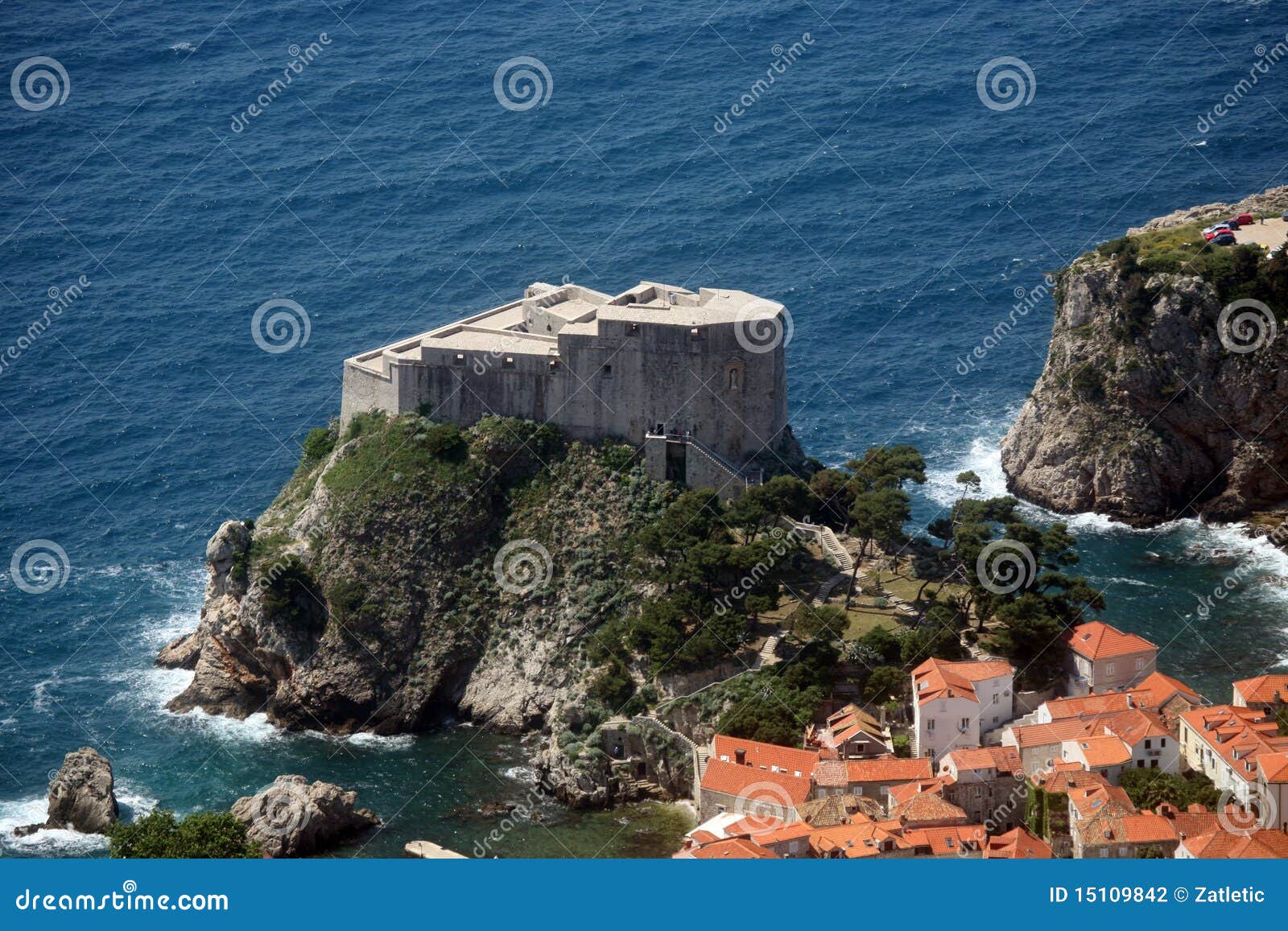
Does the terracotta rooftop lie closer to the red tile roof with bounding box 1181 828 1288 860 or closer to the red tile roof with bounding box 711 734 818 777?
the red tile roof with bounding box 711 734 818 777

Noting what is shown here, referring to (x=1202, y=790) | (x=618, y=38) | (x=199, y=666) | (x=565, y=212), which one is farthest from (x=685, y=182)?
(x=1202, y=790)

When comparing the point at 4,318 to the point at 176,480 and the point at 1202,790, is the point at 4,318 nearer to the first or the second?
the point at 176,480

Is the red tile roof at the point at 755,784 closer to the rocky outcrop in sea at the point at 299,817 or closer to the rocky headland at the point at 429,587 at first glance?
the rocky headland at the point at 429,587

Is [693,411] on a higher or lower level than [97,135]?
lower

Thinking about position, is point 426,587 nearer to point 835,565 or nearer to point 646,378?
point 646,378

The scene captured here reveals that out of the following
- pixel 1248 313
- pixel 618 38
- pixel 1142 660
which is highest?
pixel 618 38

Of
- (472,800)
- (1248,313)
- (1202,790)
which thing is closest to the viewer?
(1202,790)
